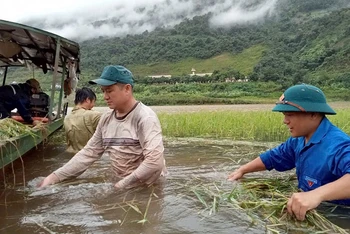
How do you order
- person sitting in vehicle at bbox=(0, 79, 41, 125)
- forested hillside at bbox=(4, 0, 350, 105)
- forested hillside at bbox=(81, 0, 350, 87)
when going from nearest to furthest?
person sitting in vehicle at bbox=(0, 79, 41, 125) < forested hillside at bbox=(4, 0, 350, 105) < forested hillside at bbox=(81, 0, 350, 87)

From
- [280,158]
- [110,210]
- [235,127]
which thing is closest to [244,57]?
[235,127]

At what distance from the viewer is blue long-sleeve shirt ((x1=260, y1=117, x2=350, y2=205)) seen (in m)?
2.38

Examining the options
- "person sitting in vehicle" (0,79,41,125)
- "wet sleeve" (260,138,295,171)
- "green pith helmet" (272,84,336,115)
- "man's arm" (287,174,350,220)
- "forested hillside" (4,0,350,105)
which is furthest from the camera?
"forested hillside" (4,0,350,105)

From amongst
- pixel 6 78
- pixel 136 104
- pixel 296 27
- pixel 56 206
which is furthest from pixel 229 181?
pixel 296 27

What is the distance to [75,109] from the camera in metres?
5.93

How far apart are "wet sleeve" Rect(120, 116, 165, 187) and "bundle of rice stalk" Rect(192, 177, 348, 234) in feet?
1.29

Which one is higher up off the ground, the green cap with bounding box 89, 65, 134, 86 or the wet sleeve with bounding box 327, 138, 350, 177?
the green cap with bounding box 89, 65, 134, 86

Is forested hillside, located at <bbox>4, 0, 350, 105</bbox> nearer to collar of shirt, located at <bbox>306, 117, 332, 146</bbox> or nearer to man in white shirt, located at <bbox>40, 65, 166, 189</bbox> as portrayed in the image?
man in white shirt, located at <bbox>40, 65, 166, 189</bbox>

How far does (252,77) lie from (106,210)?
47150mm

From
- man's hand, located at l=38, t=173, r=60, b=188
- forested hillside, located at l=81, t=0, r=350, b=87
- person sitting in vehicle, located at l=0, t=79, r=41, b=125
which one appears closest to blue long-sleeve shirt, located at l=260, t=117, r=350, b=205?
man's hand, located at l=38, t=173, r=60, b=188

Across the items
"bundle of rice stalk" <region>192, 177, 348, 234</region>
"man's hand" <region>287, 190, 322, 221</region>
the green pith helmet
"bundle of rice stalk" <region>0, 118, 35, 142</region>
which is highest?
the green pith helmet

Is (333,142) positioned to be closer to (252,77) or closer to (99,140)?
(99,140)

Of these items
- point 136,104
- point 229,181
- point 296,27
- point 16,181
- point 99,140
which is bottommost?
point 16,181

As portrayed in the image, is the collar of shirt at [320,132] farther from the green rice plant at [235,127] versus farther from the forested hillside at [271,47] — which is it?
the forested hillside at [271,47]
